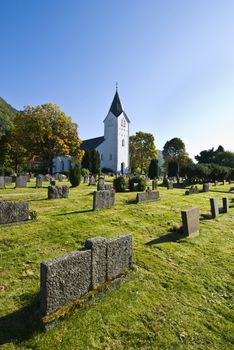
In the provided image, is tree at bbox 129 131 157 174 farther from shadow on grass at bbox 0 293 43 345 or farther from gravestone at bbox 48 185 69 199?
shadow on grass at bbox 0 293 43 345

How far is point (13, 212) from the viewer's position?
7.07 meters

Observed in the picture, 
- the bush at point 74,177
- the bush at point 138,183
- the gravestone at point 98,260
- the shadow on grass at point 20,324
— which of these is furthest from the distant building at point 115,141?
the shadow on grass at point 20,324

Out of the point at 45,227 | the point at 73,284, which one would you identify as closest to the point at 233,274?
the point at 73,284

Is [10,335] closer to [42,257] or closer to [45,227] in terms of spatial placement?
[42,257]

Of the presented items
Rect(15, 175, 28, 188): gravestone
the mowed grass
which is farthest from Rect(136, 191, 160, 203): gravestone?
Rect(15, 175, 28, 188): gravestone

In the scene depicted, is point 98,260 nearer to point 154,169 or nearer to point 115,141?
point 154,169

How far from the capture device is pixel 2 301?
11.5 feet

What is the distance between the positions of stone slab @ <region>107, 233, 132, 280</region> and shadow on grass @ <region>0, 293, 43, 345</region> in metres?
1.38

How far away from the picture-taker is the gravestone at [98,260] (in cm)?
370

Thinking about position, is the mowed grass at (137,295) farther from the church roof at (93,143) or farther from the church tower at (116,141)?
the church roof at (93,143)

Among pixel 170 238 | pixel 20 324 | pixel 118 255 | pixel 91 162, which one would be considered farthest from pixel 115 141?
pixel 20 324

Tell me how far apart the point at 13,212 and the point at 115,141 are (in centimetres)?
5240

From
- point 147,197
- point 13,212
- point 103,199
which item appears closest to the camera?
point 13,212

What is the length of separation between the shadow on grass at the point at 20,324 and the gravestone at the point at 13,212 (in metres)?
4.11
